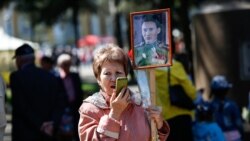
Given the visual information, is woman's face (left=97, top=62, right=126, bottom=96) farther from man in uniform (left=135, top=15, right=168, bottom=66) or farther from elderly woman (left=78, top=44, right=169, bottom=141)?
man in uniform (left=135, top=15, right=168, bottom=66)

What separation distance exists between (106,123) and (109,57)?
0.39 meters

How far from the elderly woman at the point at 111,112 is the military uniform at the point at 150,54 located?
0.87 feet

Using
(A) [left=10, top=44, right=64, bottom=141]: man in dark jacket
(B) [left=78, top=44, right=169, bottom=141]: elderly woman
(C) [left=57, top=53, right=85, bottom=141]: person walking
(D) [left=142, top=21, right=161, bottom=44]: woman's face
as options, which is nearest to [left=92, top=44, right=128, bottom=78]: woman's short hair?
(B) [left=78, top=44, right=169, bottom=141]: elderly woman

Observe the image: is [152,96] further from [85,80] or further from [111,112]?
[85,80]

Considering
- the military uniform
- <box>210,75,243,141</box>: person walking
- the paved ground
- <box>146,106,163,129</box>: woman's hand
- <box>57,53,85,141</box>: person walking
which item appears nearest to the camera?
<box>146,106,163,129</box>: woman's hand

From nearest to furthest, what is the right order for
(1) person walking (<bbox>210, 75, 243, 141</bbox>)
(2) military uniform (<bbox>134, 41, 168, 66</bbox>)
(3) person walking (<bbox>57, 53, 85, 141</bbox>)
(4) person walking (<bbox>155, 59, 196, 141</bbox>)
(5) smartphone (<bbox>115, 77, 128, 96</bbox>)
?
(5) smartphone (<bbox>115, 77, 128, 96</bbox>) → (2) military uniform (<bbox>134, 41, 168, 66</bbox>) → (4) person walking (<bbox>155, 59, 196, 141</bbox>) → (1) person walking (<bbox>210, 75, 243, 141</bbox>) → (3) person walking (<bbox>57, 53, 85, 141</bbox>)

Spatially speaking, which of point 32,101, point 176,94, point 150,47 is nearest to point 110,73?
point 150,47

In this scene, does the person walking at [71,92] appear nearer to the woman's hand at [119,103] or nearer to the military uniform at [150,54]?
the military uniform at [150,54]

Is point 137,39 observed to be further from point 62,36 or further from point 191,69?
point 62,36

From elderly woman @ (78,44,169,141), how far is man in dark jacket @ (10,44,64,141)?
11.5 feet

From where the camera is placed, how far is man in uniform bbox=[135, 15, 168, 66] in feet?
15.6

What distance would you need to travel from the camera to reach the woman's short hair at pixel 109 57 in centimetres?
445

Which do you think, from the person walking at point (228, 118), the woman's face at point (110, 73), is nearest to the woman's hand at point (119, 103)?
the woman's face at point (110, 73)

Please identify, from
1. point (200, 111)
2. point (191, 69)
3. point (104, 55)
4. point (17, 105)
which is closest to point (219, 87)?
point (200, 111)
